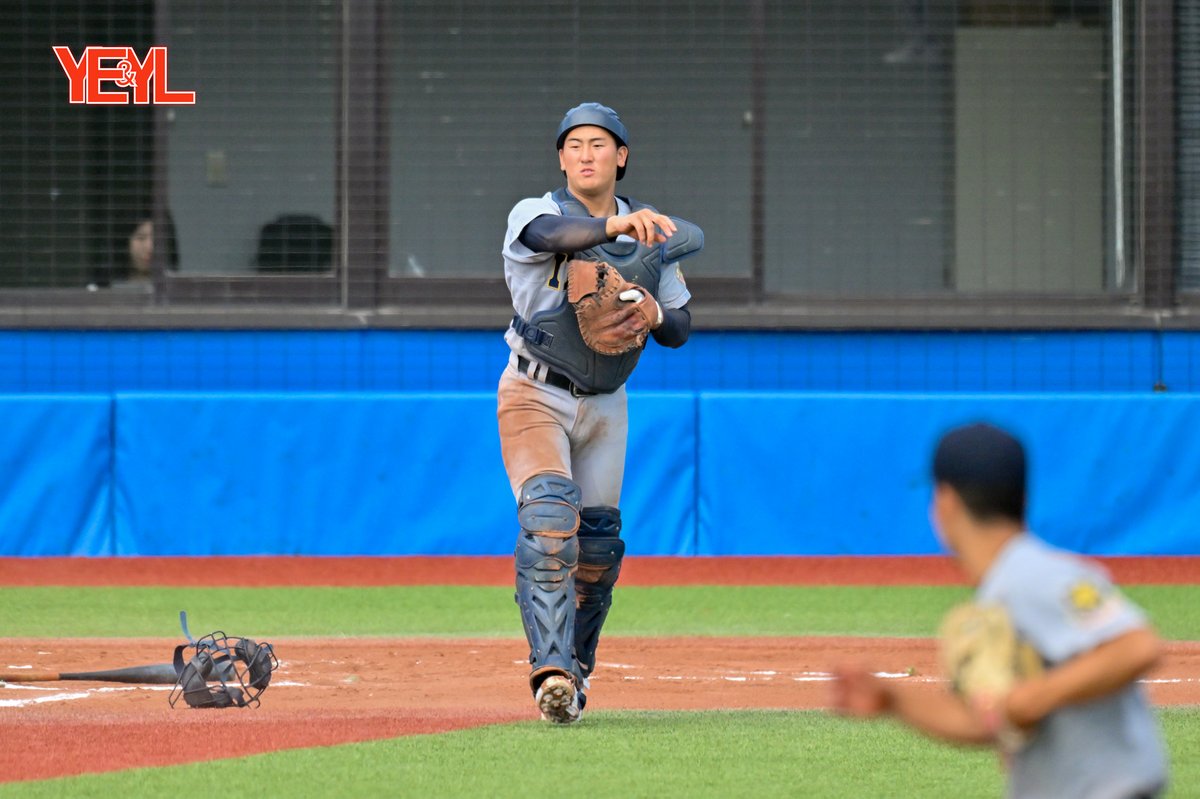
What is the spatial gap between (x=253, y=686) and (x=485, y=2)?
8.37 meters

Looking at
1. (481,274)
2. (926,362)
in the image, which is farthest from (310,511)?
(926,362)

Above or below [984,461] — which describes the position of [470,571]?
below

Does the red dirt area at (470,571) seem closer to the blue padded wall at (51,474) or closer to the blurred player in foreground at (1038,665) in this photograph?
the blue padded wall at (51,474)

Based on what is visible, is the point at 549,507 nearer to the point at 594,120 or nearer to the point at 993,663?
the point at 594,120

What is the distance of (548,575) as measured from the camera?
20.1 ft

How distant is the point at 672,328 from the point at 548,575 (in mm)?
985

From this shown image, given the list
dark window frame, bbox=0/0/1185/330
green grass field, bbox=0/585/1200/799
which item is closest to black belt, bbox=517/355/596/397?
green grass field, bbox=0/585/1200/799

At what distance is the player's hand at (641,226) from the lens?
598cm

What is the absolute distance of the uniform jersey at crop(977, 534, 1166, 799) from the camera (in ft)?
9.20

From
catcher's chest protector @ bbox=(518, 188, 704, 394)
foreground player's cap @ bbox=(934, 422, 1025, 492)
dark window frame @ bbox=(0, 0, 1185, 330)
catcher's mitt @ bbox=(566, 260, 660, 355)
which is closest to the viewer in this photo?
foreground player's cap @ bbox=(934, 422, 1025, 492)

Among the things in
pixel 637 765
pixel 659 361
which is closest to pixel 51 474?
pixel 659 361

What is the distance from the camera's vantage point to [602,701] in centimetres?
731

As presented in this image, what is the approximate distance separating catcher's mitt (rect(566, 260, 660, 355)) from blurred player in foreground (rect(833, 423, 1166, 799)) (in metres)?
3.30

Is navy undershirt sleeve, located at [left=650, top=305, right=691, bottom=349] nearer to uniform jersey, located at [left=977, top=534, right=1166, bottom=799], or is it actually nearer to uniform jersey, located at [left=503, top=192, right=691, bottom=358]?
uniform jersey, located at [left=503, top=192, right=691, bottom=358]
